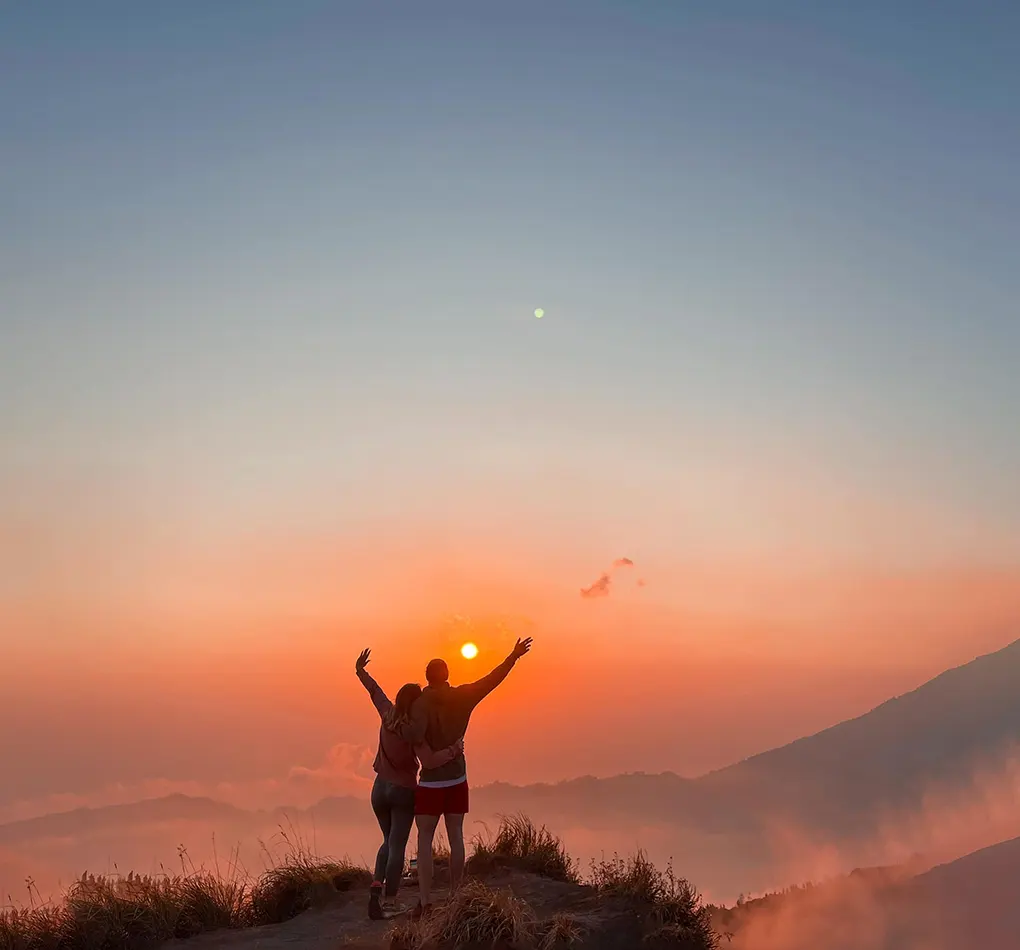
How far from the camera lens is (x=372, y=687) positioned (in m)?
10.7

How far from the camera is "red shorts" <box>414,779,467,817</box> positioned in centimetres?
972

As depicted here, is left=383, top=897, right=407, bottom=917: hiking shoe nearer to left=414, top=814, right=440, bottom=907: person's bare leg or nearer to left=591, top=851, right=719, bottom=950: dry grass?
left=414, top=814, right=440, bottom=907: person's bare leg

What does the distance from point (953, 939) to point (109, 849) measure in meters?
218

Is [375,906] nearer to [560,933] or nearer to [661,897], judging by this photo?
[560,933]

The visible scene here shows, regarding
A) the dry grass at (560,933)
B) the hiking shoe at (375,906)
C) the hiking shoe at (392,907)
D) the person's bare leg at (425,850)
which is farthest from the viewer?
the hiking shoe at (392,907)

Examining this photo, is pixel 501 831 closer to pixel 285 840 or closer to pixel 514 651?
pixel 285 840

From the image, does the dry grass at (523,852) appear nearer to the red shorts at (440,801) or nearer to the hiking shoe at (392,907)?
the hiking shoe at (392,907)

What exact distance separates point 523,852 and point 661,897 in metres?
2.67

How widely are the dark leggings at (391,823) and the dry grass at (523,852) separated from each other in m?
1.74

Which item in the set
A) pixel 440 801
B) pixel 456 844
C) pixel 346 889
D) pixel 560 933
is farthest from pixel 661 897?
pixel 346 889

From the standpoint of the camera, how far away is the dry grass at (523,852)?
12.0 metres

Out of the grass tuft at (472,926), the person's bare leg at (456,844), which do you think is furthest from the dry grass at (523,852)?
the grass tuft at (472,926)

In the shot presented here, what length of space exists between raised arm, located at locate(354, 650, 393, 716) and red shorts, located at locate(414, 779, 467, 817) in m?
1.03

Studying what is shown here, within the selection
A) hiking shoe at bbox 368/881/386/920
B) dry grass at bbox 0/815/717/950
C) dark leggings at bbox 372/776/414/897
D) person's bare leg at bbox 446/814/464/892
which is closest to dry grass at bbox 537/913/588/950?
dry grass at bbox 0/815/717/950
